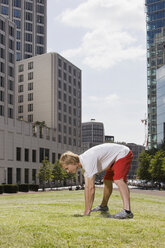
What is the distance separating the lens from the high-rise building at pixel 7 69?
264ft

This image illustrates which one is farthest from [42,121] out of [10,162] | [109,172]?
[109,172]

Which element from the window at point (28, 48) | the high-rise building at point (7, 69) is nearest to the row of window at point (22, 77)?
the window at point (28, 48)

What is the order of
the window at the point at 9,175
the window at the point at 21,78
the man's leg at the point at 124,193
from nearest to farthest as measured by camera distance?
the man's leg at the point at 124,193 < the window at the point at 9,175 < the window at the point at 21,78

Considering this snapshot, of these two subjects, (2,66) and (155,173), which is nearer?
(155,173)

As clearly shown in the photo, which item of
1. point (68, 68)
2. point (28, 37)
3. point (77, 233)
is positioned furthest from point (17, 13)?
point (77, 233)

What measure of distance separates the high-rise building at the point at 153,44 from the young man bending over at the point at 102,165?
11742 centimetres

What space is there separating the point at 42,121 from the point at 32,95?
27.0ft

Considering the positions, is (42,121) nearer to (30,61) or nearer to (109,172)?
(30,61)

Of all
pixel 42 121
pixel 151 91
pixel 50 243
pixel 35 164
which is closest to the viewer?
pixel 50 243

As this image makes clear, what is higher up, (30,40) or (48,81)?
(30,40)

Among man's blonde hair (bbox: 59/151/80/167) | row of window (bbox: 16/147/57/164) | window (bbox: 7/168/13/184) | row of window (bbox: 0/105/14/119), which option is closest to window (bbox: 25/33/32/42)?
row of window (bbox: 16/147/57/164)

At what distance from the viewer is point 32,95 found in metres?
110

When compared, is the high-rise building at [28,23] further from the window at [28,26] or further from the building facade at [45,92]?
the building facade at [45,92]

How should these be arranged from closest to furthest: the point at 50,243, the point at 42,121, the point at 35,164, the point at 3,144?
the point at 50,243 → the point at 3,144 → the point at 35,164 → the point at 42,121
